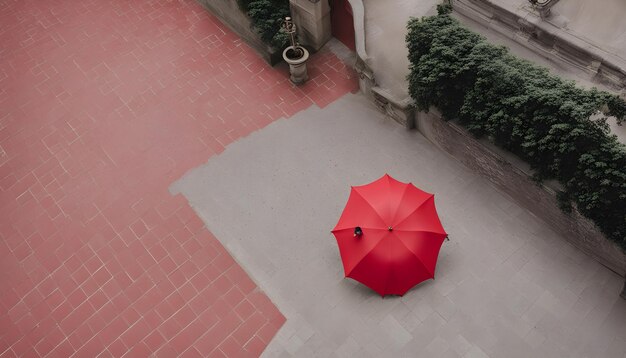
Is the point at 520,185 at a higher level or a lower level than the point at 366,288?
higher

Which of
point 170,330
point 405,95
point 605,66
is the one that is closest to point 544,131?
point 605,66

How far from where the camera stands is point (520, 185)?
937 cm

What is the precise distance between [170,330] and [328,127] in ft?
16.4

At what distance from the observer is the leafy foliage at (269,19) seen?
11.5 m

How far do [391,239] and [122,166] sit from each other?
5922 millimetres

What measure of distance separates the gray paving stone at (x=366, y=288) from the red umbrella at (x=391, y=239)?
30.7 inches

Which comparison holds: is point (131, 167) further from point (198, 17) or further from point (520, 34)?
point (520, 34)

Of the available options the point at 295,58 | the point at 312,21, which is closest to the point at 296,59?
the point at 295,58

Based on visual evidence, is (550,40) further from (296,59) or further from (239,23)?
(239,23)

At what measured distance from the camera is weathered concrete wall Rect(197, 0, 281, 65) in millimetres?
12031

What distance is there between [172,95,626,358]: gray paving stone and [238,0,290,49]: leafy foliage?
1814 mm

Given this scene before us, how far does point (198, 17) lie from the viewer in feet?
42.9

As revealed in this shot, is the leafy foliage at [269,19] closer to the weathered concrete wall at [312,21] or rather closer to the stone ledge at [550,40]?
the weathered concrete wall at [312,21]

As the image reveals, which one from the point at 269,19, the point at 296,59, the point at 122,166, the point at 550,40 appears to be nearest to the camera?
the point at 550,40
